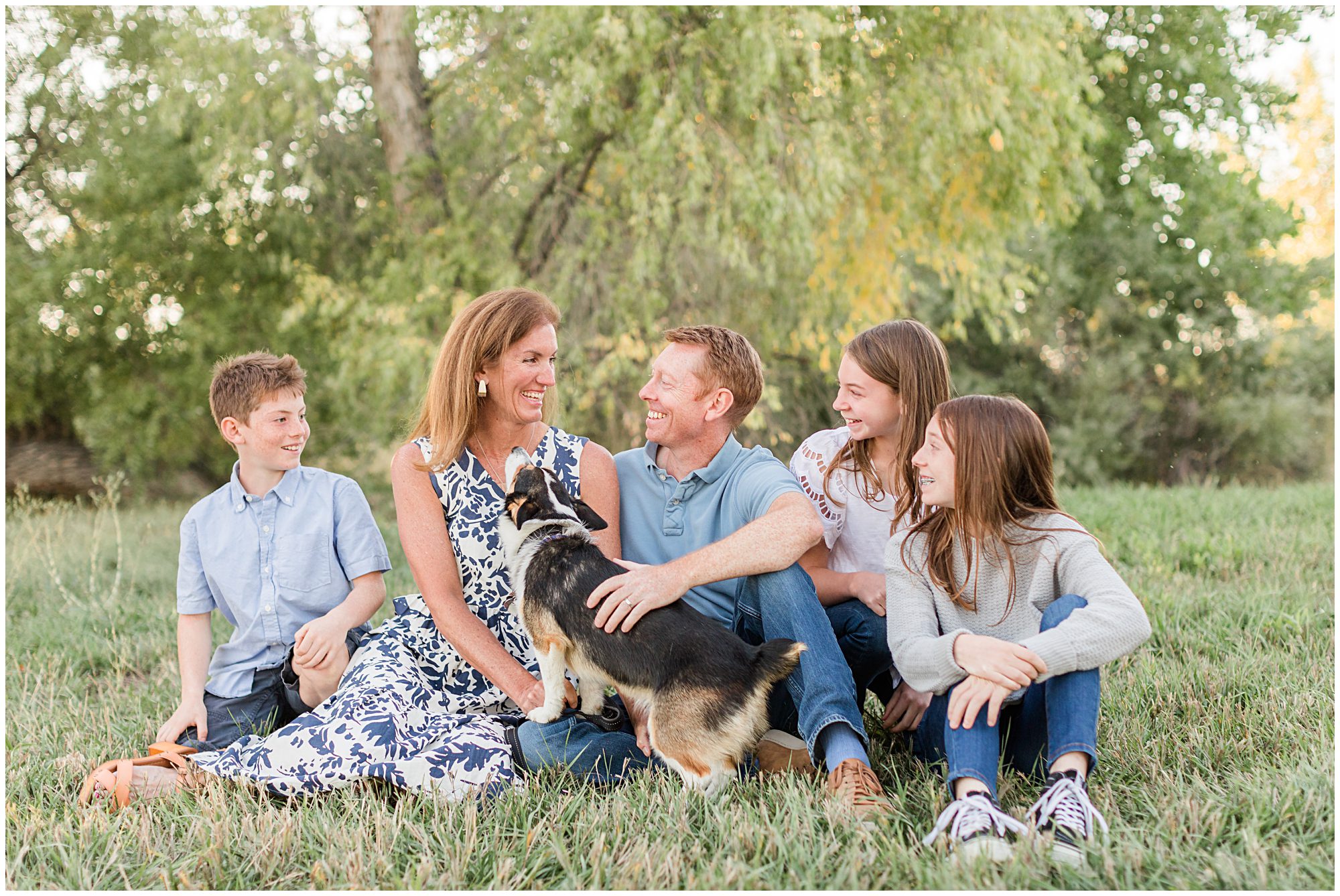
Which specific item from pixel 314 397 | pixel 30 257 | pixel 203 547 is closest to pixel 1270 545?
pixel 203 547

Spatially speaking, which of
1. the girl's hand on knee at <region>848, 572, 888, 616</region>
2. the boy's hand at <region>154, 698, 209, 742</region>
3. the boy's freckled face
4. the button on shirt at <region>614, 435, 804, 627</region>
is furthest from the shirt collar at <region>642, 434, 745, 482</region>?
the boy's hand at <region>154, 698, 209, 742</region>

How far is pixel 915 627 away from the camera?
9.32 ft

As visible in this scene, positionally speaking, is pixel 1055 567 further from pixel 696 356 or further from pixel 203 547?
pixel 203 547

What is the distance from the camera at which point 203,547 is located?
3465mm

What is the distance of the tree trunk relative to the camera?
9820mm

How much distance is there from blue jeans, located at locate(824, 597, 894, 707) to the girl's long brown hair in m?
0.40

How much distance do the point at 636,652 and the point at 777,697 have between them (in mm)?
546

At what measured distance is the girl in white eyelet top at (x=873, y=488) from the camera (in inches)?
128

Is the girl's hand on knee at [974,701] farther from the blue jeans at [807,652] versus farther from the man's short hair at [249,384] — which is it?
the man's short hair at [249,384]

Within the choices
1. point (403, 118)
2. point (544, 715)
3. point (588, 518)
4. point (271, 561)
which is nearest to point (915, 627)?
point (588, 518)

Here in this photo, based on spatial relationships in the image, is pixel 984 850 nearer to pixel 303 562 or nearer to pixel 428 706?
pixel 428 706

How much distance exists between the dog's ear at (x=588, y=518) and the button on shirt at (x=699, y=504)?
309 millimetres

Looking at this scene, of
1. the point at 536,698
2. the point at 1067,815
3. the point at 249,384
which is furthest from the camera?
the point at 249,384

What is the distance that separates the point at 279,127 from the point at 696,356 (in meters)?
7.68
